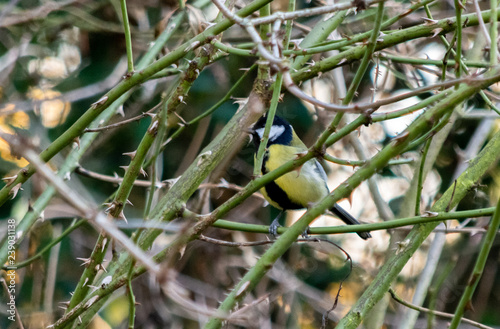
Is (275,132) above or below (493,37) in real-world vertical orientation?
below

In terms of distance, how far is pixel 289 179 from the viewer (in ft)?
8.96

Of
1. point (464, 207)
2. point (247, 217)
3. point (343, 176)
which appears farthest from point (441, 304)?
point (247, 217)

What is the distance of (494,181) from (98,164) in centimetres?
241

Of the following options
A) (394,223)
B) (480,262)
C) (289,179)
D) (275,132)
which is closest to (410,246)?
(394,223)

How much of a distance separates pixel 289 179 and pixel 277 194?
3.5 inches

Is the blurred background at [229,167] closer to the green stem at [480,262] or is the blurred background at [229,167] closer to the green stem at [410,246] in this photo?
the green stem at [410,246]

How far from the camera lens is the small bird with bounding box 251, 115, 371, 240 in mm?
2717

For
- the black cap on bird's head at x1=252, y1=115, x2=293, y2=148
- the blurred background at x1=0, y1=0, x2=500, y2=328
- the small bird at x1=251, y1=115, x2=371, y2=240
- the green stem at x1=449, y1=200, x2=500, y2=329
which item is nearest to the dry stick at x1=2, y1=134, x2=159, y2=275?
the green stem at x1=449, y1=200, x2=500, y2=329

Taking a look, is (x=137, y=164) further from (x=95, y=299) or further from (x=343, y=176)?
(x=343, y=176)

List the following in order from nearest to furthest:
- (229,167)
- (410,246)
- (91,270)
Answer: (91,270), (410,246), (229,167)

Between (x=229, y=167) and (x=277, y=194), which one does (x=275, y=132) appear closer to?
(x=277, y=194)

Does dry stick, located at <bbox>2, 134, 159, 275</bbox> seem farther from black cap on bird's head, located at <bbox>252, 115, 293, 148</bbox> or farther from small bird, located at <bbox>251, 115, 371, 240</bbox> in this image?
black cap on bird's head, located at <bbox>252, 115, 293, 148</bbox>

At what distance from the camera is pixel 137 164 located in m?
1.45

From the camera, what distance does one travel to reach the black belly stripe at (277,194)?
271 cm
